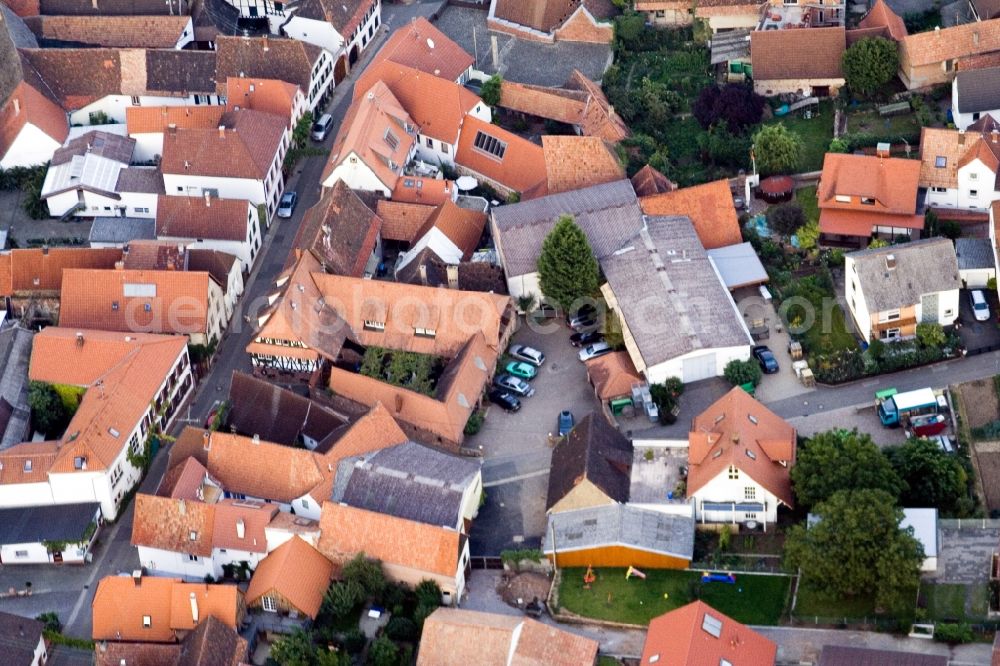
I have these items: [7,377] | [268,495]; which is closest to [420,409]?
[268,495]

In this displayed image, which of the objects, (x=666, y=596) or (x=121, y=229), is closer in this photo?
(x=666, y=596)

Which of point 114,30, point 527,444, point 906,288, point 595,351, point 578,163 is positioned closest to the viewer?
point 527,444

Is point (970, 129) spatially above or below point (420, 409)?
above

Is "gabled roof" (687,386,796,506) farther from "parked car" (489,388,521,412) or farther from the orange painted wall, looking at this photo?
"parked car" (489,388,521,412)

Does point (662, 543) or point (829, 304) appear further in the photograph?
point (829, 304)

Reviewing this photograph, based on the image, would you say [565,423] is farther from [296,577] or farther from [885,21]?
[885,21]

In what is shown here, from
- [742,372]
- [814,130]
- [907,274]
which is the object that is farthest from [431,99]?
[907,274]

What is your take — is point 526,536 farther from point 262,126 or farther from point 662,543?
point 262,126
